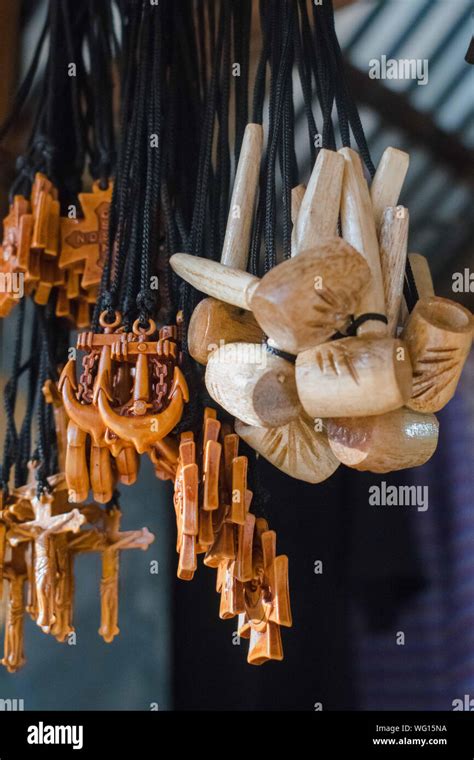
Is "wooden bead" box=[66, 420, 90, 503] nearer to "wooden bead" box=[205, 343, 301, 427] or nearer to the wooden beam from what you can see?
"wooden bead" box=[205, 343, 301, 427]

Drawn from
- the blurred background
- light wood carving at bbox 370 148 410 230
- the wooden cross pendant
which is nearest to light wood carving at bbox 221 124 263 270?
light wood carving at bbox 370 148 410 230

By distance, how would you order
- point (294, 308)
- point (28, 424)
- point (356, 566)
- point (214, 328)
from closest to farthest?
point (294, 308), point (214, 328), point (28, 424), point (356, 566)

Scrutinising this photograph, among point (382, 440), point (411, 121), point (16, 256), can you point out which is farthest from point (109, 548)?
point (411, 121)

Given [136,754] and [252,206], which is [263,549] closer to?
[252,206]

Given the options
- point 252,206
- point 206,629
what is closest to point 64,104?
point 252,206

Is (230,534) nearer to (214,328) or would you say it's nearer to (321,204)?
(214,328)

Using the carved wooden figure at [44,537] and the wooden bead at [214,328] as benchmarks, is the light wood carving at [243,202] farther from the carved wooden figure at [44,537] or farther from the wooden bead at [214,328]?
the carved wooden figure at [44,537]

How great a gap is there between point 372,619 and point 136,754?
1.14 ft

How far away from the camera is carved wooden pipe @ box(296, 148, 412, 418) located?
0.63 meters

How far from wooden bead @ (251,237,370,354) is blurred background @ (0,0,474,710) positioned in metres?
0.61

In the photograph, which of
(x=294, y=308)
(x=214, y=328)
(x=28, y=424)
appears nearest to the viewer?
(x=294, y=308)

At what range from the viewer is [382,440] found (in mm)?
670

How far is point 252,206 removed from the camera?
0.79 metres

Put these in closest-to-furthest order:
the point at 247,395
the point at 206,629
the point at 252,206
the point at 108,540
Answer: the point at 247,395
the point at 252,206
the point at 108,540
the point at 206,629
